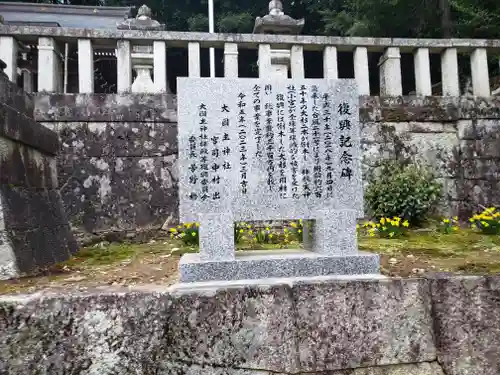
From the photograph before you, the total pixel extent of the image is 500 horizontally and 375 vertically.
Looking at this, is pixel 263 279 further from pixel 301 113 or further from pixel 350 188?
pixel 301 113

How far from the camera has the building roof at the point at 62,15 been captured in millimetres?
12867

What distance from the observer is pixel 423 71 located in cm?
512

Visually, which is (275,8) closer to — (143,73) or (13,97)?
(143,73)

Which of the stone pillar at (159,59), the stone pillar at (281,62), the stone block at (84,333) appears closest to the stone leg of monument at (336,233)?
the stone block at (84,333)

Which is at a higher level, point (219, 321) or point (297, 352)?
→ point (219, 321)

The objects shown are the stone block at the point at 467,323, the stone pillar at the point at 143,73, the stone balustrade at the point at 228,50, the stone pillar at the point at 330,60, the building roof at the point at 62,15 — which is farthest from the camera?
the building roof at the point at 62,15

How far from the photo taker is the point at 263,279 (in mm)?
2225

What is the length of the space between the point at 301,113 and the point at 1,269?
2.11 meters

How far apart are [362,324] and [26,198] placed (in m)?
2.44

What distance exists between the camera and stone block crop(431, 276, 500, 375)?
82.4 inches

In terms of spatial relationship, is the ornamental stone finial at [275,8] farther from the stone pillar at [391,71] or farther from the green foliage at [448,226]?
the green foliage at [448,226]

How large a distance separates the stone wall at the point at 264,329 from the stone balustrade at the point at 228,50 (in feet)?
10.9

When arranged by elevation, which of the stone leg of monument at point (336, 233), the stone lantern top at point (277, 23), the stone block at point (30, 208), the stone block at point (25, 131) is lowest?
the stone leg of monument at point (336, 233)

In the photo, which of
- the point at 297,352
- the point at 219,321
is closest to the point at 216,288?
the point at 219,321
